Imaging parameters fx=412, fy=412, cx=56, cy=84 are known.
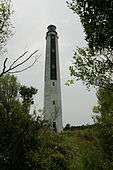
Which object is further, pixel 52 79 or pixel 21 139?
pixel 52 79

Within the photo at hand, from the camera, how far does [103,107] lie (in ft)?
97.4

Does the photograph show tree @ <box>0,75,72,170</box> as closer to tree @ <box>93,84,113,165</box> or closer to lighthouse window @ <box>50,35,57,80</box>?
tree @ <box>93,84,113,165</box>

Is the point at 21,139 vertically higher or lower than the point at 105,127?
lower

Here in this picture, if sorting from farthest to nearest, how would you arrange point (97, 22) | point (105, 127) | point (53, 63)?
1. point (53, 63)
2. point (105, 127)
3. point (97, 22)

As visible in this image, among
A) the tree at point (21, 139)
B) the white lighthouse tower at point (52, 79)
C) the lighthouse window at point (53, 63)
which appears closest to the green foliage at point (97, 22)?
the tree at point (21, 139)

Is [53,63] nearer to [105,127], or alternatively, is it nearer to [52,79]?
[52,79]

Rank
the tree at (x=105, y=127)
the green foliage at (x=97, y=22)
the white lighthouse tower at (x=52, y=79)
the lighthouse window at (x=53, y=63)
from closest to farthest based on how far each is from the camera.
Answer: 1. the green foliage at (x=97, y=22)
2. the tree at (x=105, y=127)
3. the white lighthouse tower at (x=52, y=79)
4. the lighthouse window at (x=53, y=63)

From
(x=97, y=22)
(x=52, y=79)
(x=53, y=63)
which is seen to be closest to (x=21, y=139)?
(x=97, y=22)

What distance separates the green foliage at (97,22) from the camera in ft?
61.5

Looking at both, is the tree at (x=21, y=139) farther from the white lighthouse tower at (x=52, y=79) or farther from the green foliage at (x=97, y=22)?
the white lighthouse tower at (x=52, y=79)

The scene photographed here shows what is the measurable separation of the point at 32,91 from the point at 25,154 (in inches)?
1188

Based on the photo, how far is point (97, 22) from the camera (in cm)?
1966

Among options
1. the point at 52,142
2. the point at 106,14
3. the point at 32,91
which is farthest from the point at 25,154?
the point at 32,91

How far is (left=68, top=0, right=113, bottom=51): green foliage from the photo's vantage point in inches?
738
